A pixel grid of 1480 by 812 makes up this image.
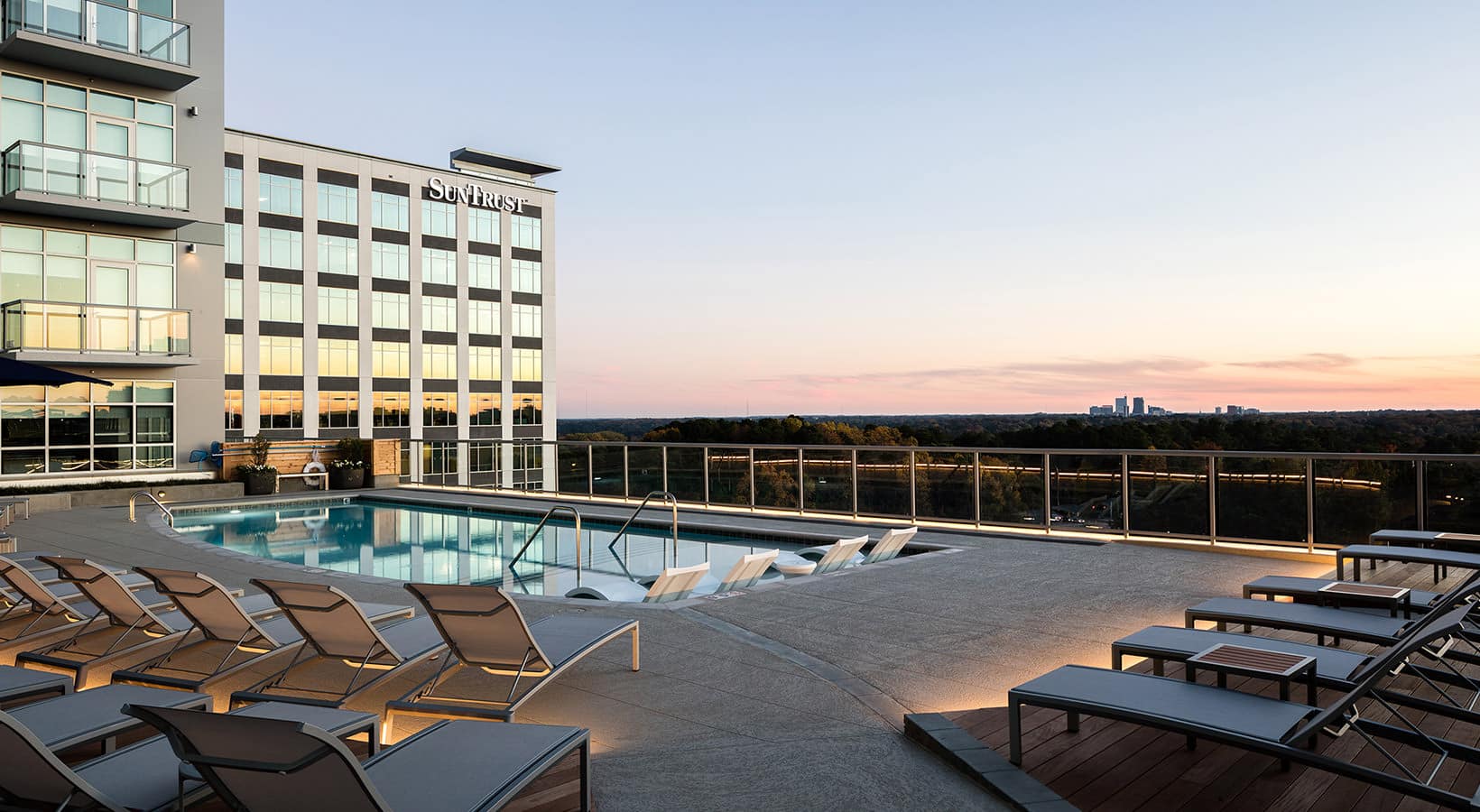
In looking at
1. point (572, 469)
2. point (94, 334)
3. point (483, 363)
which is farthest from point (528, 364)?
point (572, 469)

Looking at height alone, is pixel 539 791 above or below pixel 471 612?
below

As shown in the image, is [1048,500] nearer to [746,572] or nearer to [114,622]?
[746,572]

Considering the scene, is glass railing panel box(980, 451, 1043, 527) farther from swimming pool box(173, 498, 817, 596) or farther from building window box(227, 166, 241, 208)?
building window box(227, 166, 241, 208)

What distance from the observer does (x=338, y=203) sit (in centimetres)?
4362

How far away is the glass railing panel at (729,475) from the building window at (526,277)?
39.2 metres

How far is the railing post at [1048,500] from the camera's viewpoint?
34.9 feet

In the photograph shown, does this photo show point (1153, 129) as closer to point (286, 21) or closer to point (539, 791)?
point (539, 791)

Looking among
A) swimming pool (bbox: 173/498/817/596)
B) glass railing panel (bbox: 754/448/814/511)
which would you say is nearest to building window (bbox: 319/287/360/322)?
swimming pool (bbox: 173/498/817/596)

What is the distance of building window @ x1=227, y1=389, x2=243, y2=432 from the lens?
4083 centimetres

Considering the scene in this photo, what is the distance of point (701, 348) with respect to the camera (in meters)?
42.6

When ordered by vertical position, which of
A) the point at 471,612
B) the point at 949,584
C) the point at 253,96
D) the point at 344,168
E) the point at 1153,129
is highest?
the point at 253,96

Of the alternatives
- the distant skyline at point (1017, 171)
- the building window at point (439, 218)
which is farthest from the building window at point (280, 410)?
the distant skyline at point (1017, 171)

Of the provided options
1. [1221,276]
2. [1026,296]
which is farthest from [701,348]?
[1221,276]

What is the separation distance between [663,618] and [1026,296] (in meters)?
27.5
